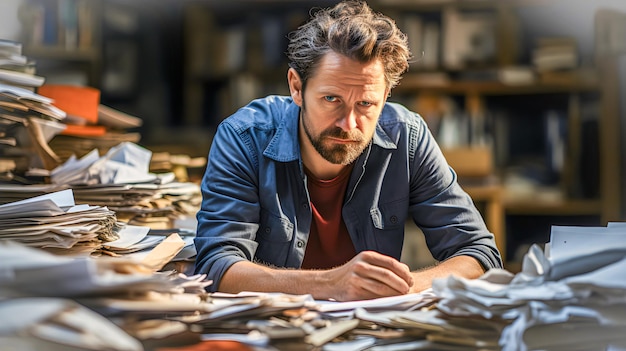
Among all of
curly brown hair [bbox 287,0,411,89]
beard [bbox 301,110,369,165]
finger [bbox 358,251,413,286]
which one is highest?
curly brown hair [bbox 287,0,411,89]

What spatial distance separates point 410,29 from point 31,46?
2051 mm

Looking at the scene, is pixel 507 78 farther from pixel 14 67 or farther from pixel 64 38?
pixel 14 67

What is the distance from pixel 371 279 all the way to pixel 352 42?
600 mm

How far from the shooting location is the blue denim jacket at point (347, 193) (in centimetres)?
175

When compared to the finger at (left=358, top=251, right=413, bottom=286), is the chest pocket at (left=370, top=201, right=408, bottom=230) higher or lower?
lower

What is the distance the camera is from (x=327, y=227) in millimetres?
1926

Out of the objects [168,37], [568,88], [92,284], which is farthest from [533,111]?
[92,284]

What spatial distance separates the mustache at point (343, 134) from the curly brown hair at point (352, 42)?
158 mm

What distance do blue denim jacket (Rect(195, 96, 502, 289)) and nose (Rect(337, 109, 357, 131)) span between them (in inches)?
8.3

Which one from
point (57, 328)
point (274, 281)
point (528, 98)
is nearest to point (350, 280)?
point (274, 281)

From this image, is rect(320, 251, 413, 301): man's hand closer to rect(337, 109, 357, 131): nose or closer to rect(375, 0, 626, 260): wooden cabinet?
rect(337, 109, 357, 131): nose

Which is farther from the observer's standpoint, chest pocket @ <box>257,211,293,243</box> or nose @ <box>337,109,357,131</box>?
chest pocket @ <box>257,211,293,243</box>

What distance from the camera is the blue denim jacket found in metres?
1.75

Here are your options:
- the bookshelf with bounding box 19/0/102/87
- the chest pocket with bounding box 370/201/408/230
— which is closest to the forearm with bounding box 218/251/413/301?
the chest pocket with bounding box 370/201/408/230
